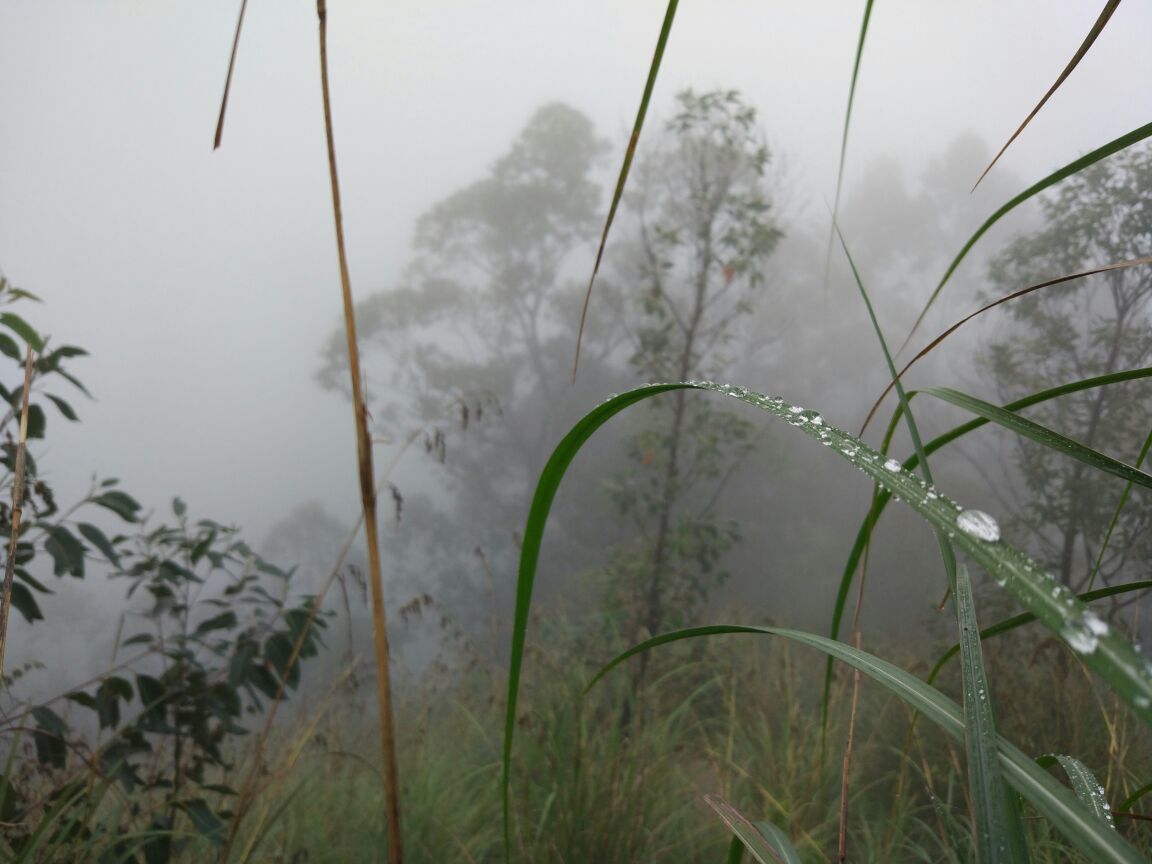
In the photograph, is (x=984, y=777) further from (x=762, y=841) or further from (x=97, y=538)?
(x=97, y=538)

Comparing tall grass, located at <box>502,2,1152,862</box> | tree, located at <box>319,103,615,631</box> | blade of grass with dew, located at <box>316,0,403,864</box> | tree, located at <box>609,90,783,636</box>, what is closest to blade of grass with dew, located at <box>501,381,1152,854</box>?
tall grass, located at <box>502,2,1152,862</box>

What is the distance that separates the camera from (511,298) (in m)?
4.05

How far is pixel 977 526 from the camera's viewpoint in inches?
6.5

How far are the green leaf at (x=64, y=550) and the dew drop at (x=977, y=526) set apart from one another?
113 centimetres

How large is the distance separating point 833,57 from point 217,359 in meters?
2.88

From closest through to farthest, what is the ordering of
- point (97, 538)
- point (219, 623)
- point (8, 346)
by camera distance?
point (8, 346), point (97, 538), point (219, 623)

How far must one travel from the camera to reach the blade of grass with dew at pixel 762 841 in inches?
11.5

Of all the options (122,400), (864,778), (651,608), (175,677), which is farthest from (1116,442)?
(122,400)

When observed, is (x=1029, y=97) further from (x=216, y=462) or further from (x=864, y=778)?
(x=216, y=462)

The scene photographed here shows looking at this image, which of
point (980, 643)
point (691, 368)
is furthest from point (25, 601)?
point (691, 368)

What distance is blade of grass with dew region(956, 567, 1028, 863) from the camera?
0.62 feet

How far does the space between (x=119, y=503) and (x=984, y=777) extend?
114 cm

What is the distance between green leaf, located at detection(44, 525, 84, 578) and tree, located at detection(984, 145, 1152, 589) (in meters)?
2.56

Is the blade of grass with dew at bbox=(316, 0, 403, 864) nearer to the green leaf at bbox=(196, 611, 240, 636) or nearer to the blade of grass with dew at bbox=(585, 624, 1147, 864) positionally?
the blade of grass with dew at bbox=(585, 624, 1147, 864)
